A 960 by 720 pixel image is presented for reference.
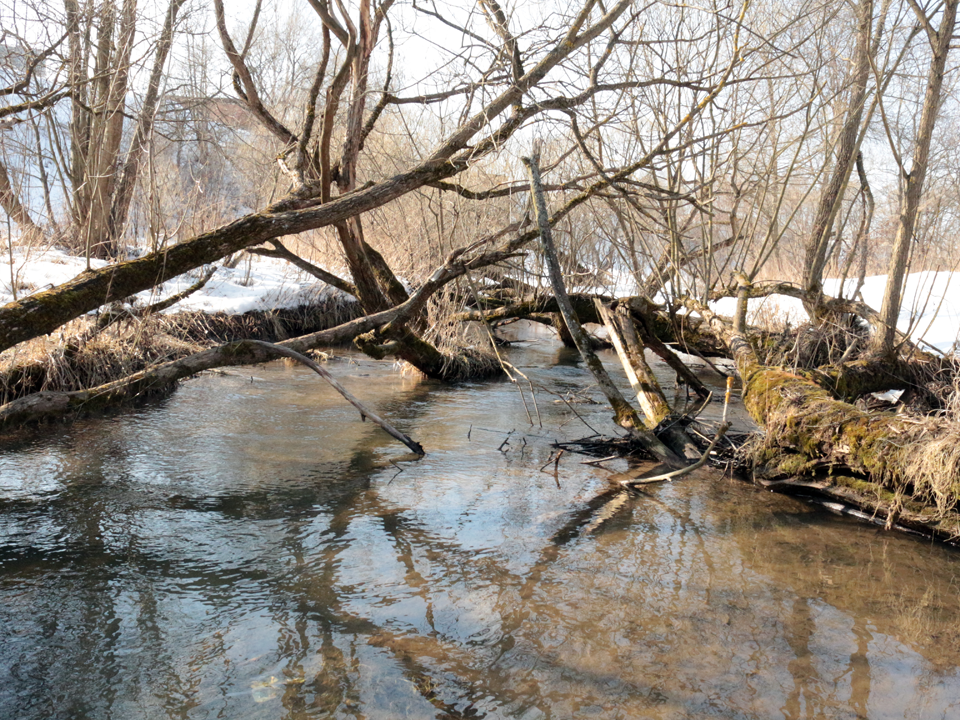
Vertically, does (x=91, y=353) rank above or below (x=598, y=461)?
above

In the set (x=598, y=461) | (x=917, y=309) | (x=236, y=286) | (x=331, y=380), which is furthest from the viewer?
(x=236, y=286)

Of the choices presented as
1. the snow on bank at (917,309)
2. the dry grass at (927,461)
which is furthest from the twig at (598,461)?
the snow on bank at (917,309)

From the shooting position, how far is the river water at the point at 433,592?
2.95 m

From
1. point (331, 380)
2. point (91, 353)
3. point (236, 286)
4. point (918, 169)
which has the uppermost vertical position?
point (918, 169)

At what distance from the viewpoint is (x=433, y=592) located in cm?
380

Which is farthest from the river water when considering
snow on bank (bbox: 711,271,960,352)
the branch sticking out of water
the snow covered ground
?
snow on bank (bbox: 711,271,960,352)

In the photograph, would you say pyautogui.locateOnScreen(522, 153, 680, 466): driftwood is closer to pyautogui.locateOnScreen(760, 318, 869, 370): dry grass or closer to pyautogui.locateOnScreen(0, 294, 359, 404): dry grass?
pyautogui.locateOnScreen(760, 318, 869, 370): dry grass

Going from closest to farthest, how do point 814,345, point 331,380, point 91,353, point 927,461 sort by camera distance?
point 927,461, point 331,380, point 91,353, point 814,345

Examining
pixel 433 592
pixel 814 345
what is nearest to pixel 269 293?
pixel 814 345

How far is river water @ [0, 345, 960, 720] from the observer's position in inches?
116

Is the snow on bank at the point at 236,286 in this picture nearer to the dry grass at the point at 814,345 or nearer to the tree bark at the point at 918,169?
the dry grass at the point at 814,345

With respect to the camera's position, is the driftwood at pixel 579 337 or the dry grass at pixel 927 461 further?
the driftwood at pixel 579 337

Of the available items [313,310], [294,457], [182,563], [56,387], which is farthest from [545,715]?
[313,310]

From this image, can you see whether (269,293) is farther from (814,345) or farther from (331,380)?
(814,345)
